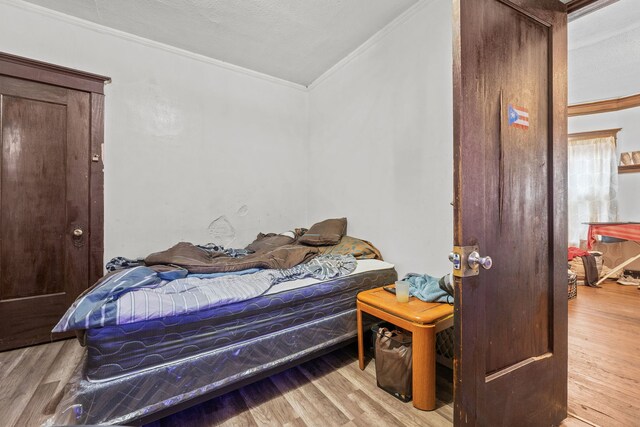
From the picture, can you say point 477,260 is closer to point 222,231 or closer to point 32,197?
point 222,231

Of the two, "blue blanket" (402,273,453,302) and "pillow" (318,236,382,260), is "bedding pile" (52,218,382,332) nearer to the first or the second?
"pillow" (318,236,382,260)

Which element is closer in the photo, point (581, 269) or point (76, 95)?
point (76, 95)

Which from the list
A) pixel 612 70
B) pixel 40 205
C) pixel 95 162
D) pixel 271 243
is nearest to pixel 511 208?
pixel 271 243

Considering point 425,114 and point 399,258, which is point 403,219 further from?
point 425,114

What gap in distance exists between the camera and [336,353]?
2.15 metres

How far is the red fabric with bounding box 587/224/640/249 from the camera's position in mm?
3576

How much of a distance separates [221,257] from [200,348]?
108 cm

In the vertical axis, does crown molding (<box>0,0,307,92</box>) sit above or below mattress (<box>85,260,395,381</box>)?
above

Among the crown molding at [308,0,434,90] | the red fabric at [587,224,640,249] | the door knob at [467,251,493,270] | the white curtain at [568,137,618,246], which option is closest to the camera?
the door knob at [467,251,493,270]

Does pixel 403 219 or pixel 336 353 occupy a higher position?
pixel 403 219

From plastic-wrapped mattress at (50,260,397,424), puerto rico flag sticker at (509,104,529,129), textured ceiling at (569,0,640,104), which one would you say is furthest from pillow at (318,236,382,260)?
textured ceiling at (569,0,640,104)

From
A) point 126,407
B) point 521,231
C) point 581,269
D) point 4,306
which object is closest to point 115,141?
point 4,306

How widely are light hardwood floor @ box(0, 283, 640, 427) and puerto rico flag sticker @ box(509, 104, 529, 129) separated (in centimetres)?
154

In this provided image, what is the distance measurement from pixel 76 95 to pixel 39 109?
30 cm
